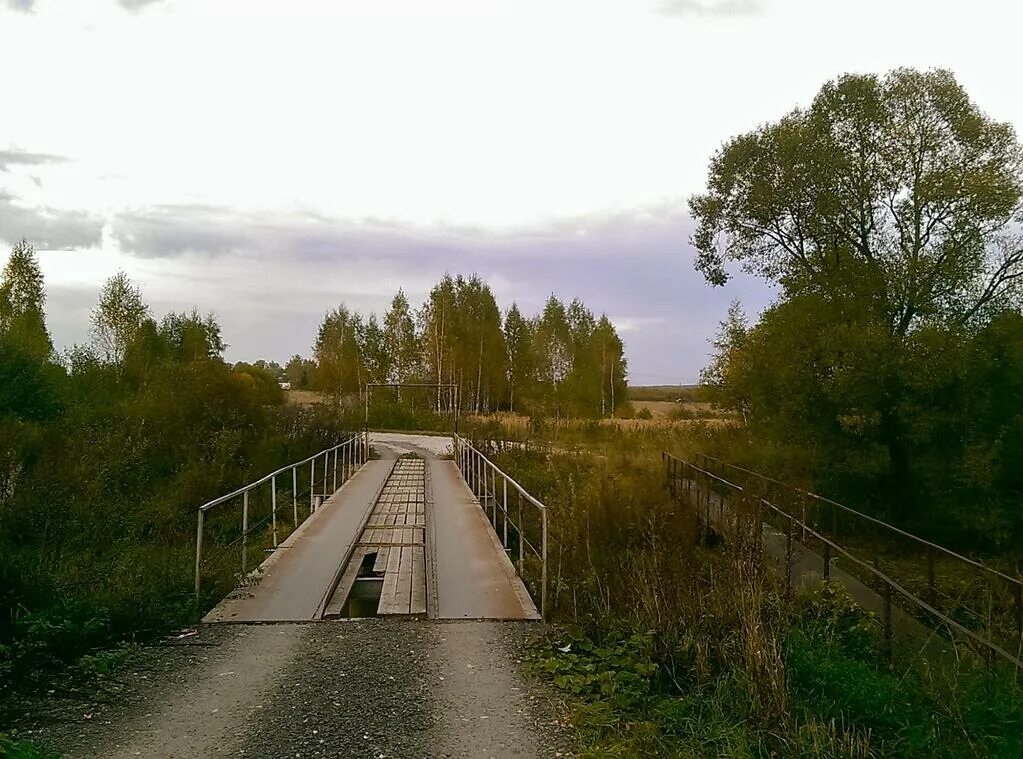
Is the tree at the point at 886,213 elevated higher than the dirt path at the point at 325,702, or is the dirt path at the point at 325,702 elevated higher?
the tree at the point at 886,213

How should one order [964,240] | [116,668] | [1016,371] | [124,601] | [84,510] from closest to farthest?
1. [116,668]
2. [124,601]
3. [84,510]
4. [1016,371]
5. [964,240]

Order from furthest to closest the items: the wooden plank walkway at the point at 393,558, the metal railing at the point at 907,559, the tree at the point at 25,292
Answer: the tree at the point at 25,292, the metal railing at the point at 907,559, the wooden plank walkway at the point at 393,558

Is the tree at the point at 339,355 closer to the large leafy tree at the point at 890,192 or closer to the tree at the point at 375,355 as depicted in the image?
the tree at the point at 375,355

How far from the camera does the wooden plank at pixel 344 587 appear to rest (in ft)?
23.5

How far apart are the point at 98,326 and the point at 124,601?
29.5m

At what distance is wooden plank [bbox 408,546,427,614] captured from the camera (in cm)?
721

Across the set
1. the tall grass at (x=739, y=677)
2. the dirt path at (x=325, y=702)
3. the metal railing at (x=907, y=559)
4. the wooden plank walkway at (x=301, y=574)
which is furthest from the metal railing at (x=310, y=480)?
the metal railing at (x=907, y=559)

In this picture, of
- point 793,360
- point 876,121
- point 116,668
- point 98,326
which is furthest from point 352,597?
point 98,326

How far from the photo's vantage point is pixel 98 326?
32188 mm

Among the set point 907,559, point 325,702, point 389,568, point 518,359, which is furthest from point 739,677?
point 518,359

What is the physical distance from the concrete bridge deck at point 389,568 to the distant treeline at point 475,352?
30.6m

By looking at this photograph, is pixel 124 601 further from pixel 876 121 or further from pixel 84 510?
pixel 876 121

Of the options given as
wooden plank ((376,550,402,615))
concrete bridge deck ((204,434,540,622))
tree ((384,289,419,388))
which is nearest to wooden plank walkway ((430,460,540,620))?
concrete bridge deck ((204,434,540,622))

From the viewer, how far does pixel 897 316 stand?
48.8 feet
